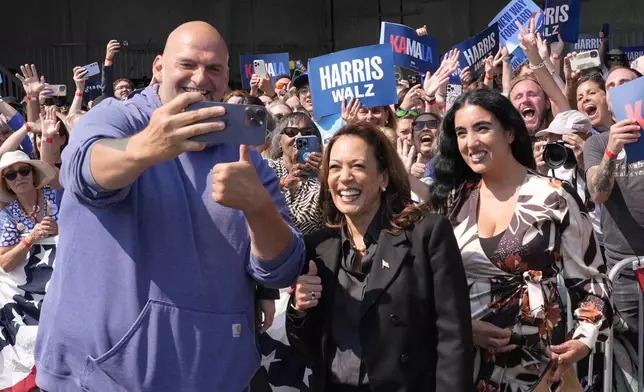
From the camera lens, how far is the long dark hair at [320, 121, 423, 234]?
12.6 feet

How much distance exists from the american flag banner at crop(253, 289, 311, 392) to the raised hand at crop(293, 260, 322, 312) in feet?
5.06

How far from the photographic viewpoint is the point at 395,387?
3471mm

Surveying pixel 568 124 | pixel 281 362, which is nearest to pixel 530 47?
pixel 568 124

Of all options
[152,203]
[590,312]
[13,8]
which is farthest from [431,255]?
[13,8]

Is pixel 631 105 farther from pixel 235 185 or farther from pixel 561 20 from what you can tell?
pixel 561 20

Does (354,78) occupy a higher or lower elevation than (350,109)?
higher

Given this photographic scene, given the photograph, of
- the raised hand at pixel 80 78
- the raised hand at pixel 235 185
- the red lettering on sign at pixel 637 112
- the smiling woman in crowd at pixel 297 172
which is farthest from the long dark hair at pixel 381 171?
the raised hand at pixel 80 78

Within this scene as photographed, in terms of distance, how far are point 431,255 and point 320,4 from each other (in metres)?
18.5

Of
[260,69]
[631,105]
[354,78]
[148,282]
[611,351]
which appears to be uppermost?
[260,69]

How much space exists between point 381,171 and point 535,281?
76 cm

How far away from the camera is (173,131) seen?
260 centimetres

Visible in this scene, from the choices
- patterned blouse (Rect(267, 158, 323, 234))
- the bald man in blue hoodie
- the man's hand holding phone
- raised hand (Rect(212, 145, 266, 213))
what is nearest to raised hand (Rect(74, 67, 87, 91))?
patterned blouse (Rect(267, 158, 323, 234))

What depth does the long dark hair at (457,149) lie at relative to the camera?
4.08m

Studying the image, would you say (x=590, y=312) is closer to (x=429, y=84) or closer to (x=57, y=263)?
(x=57, y=263)
